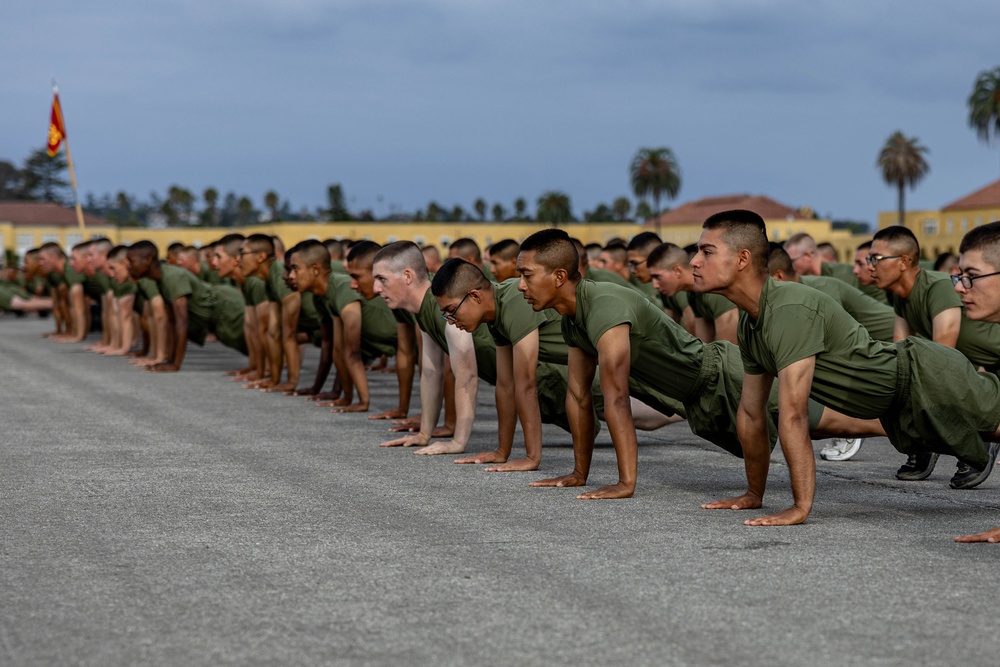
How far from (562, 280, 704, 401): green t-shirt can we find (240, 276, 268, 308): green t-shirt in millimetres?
8190

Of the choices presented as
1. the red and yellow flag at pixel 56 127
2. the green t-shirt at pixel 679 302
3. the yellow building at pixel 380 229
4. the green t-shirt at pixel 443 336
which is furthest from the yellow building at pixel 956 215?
the green t-shirt at pixel 443 336

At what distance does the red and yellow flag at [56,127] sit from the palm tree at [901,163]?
72561mm

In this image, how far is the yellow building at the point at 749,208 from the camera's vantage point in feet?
397

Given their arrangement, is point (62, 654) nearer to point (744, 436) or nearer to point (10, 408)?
point (744, 436)

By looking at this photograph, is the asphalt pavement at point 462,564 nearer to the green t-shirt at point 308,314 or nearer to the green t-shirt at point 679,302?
the green t-shirt at point 679,302

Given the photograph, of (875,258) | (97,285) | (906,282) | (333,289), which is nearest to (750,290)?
(875,258)

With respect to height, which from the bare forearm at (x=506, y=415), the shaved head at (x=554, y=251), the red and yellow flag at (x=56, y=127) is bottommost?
the bare forearm at (x=506, y=415)

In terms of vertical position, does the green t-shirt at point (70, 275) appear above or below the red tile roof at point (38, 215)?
below

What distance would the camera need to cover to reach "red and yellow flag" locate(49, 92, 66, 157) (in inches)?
1224

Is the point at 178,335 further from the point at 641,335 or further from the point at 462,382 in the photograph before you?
the point at 641,335

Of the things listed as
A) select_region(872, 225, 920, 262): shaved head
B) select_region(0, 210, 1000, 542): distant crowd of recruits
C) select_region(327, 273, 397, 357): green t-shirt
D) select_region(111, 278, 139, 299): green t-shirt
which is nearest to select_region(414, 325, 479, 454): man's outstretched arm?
select_region(0, 210, 1000, 542): distant crowd of recruits

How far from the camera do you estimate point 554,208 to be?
136 metres

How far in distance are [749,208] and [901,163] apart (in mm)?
23160

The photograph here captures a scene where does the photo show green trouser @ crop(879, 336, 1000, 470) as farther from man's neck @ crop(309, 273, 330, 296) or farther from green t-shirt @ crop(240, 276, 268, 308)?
green t-shirt @ crop(240, 276, 268, 308)
